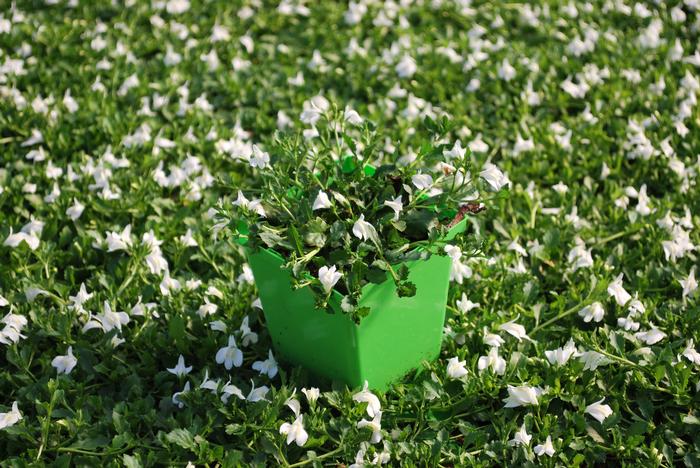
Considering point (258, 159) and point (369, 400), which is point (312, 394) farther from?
point (258, 159)

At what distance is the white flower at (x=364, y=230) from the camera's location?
2.12 metres

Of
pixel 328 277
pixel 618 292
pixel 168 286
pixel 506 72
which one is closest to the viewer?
pixel 328 277

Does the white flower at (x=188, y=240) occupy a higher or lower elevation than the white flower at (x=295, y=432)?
lower

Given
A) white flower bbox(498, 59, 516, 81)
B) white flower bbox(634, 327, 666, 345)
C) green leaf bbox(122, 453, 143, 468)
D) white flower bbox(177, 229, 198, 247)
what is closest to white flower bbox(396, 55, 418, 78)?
white flower bbox(498, 59, 516, 81)

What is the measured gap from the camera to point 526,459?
7.22 ft

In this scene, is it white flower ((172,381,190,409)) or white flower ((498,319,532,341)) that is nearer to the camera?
white flower ((172,381,190,409))

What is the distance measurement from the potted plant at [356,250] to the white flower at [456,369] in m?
0.10

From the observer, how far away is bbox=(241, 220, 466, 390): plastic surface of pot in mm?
2189

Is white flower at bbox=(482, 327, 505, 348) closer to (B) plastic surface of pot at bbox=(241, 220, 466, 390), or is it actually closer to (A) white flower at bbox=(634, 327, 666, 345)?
(B) plastic surface of pot at bbox=(241, 220, 466, 390)

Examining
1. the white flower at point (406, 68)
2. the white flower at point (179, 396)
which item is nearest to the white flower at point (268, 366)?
the white flower at point (179, 396)

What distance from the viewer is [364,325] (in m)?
2.17

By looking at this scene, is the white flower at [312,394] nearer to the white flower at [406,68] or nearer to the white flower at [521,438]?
the white flower at [521,438]

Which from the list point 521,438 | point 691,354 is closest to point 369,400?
point 521,438

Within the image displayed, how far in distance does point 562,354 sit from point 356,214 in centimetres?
77
